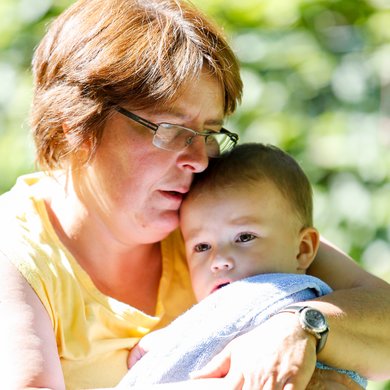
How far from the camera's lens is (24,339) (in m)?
2.52

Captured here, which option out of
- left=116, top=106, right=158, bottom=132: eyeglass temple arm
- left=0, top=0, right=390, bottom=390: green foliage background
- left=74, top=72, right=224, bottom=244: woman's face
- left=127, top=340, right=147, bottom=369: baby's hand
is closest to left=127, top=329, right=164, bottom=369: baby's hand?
left=127, top=340, right=147, bottom=369: baby's hand

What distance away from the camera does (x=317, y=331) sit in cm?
257

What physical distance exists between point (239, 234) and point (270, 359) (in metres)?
0.50

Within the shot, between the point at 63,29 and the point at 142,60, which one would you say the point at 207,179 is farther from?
the point at 63,29

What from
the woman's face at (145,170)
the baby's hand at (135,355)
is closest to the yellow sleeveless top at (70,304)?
the baby's hand at (135,355)

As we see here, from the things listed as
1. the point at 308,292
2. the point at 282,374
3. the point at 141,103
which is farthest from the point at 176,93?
the point at 282,374

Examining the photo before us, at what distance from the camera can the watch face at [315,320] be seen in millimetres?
2574

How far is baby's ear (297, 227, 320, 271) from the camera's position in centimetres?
299

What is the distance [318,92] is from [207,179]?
182 cm

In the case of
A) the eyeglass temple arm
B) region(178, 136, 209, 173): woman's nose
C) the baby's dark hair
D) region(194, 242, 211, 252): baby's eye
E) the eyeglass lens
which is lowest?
region(194, 242, 211, 252): baby's eye

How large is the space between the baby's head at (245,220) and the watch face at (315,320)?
0.29 meters

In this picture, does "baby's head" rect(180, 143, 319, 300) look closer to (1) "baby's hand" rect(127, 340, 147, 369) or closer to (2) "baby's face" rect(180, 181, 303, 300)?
(2) "baby's face" rect(180, 181, 303, 300)

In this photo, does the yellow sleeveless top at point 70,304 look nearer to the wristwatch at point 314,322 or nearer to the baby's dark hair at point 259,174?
the baby's dark hair at point 259,174

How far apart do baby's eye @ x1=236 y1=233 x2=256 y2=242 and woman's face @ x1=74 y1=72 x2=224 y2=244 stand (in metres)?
0.21
